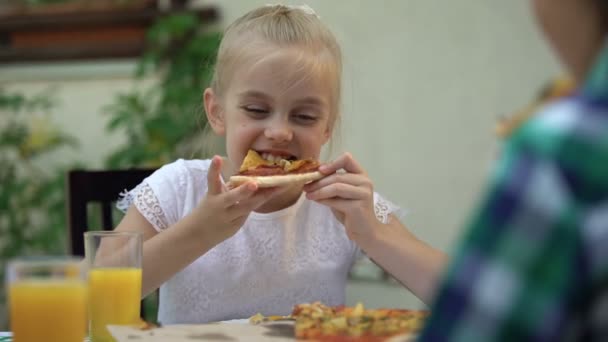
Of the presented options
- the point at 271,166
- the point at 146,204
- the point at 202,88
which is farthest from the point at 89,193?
the point at 202,88

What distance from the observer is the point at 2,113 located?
4.09 metres

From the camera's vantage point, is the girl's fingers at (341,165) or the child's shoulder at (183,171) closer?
the girl's fingers at (341,165)

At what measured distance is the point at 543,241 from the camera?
0.41m

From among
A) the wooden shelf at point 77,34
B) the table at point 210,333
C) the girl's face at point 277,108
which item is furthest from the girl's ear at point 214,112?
the wooden shelf at point 77,34

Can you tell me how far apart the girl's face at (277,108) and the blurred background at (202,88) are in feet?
1.67

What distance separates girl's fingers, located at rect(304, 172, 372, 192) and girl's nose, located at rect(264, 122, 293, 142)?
0.42 feet

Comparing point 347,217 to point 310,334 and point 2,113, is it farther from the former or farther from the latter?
point 2,113

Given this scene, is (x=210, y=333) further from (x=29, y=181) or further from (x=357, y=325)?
(x=29, y=181)

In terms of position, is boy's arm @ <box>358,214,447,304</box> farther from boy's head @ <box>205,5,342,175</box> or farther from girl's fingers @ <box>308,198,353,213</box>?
boy's head @ <box>205,5,342,175</box>

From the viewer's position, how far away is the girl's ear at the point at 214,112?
5.79 ft

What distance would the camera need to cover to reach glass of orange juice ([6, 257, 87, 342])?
3.08 feet

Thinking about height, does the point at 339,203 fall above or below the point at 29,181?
above

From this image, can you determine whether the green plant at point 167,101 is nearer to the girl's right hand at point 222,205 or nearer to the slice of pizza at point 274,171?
the slice of pizza at point 274,171

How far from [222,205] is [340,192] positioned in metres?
0.21
